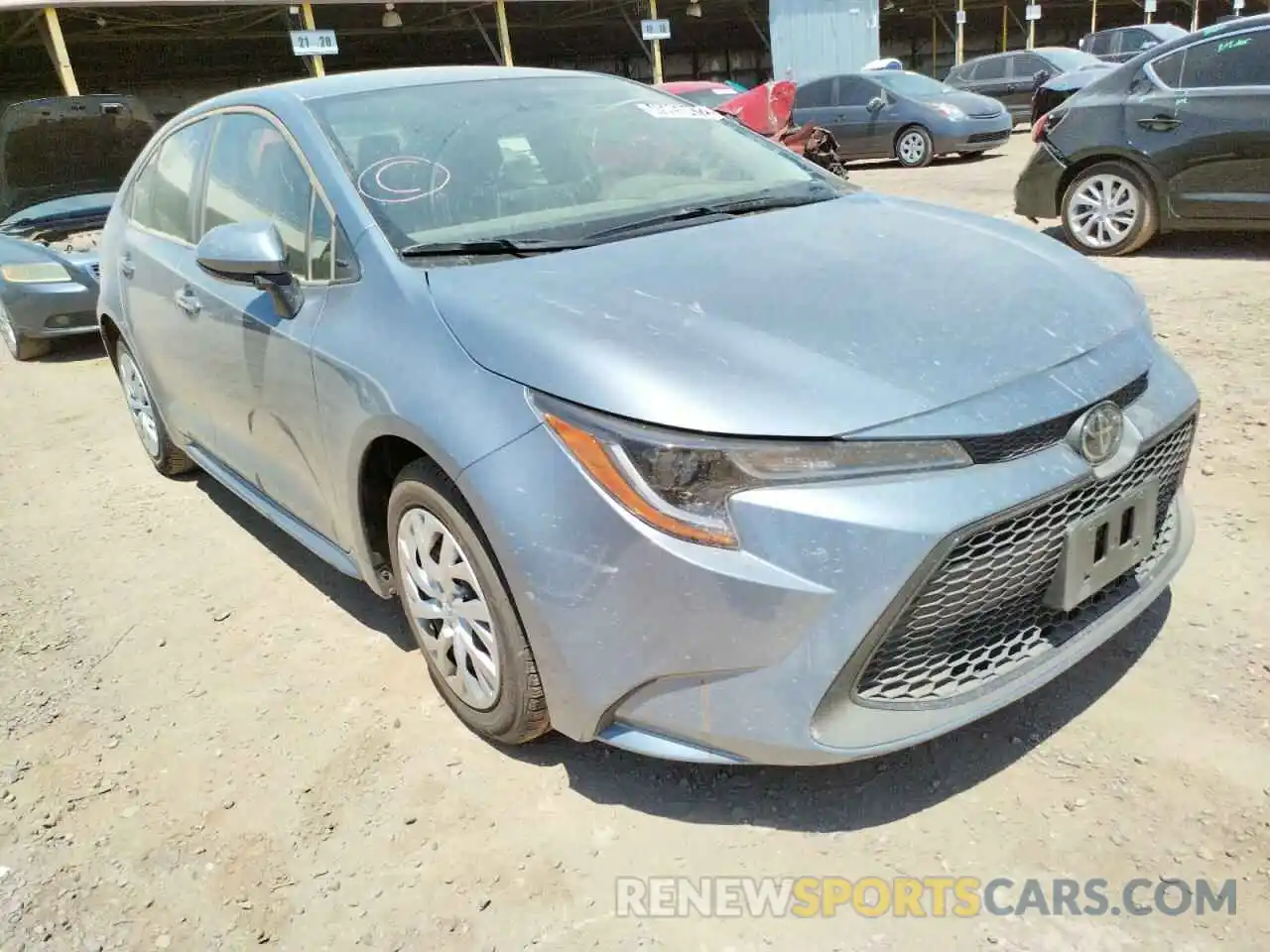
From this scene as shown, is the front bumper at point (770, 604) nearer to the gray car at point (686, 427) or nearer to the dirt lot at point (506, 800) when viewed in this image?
the gray car at point (686, 427)

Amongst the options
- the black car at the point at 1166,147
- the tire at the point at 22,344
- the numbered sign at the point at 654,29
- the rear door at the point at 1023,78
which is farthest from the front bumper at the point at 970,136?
the tire at the point at 22,344

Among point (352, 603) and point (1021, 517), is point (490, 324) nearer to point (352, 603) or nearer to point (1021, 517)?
point (1021, 517)

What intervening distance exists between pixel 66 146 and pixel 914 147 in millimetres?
10694

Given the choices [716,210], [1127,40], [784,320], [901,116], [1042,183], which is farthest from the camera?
[1127,40]

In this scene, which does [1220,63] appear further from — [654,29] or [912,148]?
Answer: [654,29]

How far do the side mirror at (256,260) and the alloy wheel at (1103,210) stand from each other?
19.2ft

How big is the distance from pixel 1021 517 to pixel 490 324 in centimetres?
116

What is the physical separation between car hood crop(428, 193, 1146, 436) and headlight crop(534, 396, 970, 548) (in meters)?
0.03

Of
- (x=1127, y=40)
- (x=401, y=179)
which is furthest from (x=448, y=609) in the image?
(x=1127, y=40)

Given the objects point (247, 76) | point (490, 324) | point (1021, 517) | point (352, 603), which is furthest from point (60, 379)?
point (247, 76)

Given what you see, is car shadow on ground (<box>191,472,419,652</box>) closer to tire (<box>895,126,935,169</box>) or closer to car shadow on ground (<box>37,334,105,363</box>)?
car shadow on ground (<box>37,334,105,363</box>)

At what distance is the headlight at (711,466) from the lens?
1.81 m

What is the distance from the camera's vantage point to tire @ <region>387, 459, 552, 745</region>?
2.16m

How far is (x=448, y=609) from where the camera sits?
2.38 m
